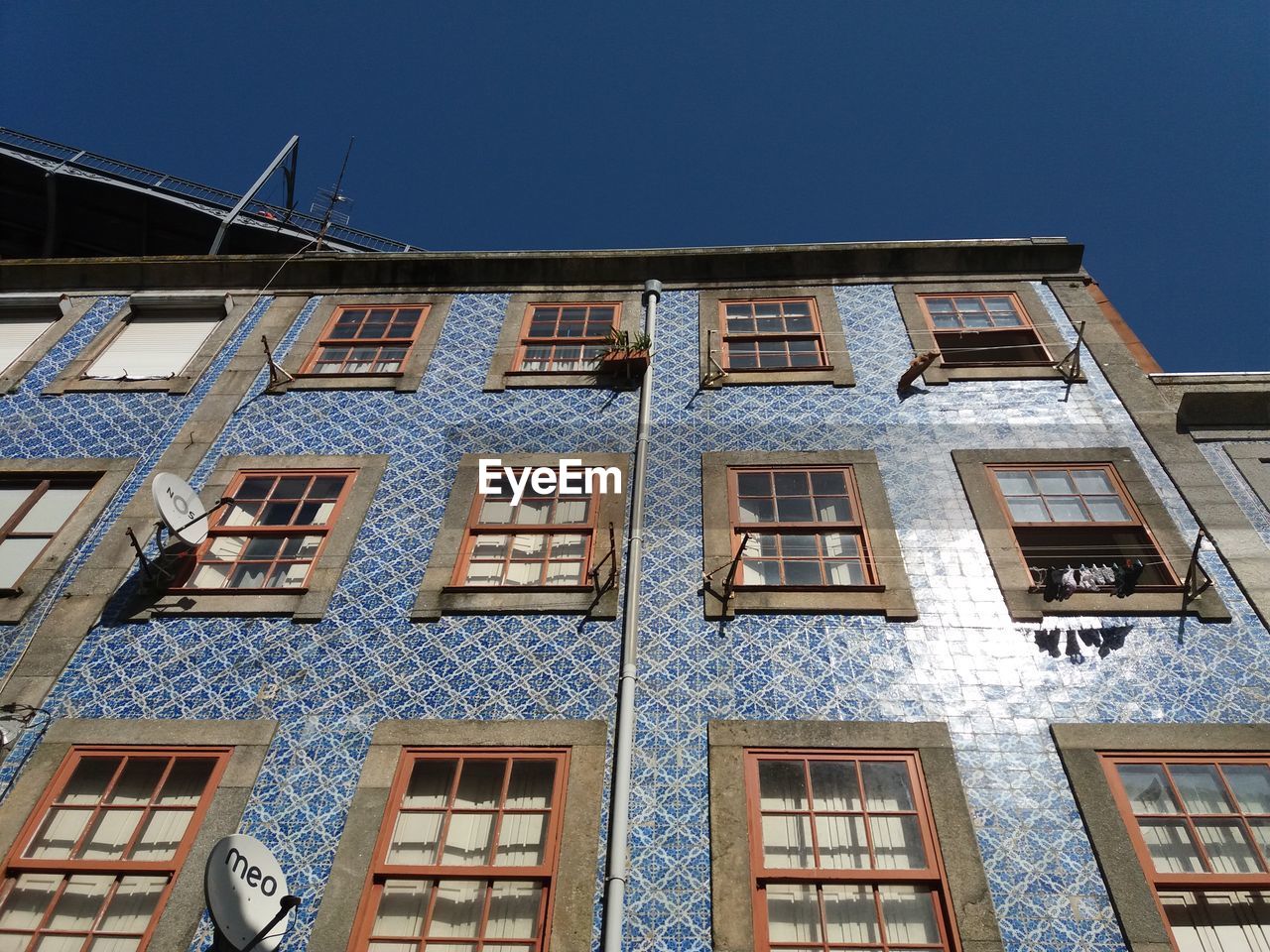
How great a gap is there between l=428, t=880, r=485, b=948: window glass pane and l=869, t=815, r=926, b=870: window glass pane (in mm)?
3012

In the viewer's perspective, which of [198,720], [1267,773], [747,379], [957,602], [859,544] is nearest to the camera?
[1267,773]

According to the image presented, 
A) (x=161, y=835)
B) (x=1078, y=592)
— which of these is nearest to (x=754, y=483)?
(x=1078, y=592)

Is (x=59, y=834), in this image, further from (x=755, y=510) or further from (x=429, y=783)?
(x=755, y=510)

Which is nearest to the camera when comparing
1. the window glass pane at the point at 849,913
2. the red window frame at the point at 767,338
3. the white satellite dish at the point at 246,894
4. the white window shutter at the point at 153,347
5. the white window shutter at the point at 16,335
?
the white satellite dish at the point at 246,894

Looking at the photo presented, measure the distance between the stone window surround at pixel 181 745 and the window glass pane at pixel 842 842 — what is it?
180 inches

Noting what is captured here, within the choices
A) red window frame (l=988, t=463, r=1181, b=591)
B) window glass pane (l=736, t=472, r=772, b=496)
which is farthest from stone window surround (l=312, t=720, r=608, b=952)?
red window frame (l=988, t=463, r=1181, b=591)

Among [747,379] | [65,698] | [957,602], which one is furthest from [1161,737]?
[65,698]

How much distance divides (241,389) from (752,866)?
8.66m

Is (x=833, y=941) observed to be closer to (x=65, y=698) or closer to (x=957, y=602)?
(x=957, y=602)

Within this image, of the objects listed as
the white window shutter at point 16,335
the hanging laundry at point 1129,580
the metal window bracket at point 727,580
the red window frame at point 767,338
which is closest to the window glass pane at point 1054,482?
the hanging laundry at point 1129,580

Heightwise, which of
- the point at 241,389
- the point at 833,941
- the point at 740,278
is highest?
the point at 740,278

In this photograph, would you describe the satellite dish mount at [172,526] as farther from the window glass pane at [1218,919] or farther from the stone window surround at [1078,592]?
the window glass pane at [1218,919]

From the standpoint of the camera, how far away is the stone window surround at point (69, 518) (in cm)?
941

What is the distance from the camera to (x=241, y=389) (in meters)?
12.1
